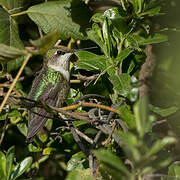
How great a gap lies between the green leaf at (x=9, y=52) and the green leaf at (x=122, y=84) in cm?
78

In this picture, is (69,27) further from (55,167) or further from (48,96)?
(55,167)

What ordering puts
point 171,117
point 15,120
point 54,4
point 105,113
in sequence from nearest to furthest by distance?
point 105,113, point 171,117, point 54,4, point 15,120

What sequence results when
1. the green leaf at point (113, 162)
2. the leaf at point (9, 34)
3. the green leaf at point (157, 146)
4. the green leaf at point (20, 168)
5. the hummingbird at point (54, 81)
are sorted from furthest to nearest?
the hummingbird at point (54, 81) → the leaf at point (9, 34) → the green leaf at point (20, 168) → the green leaf at point (113, 162) → the green leaf at point (157, 146)

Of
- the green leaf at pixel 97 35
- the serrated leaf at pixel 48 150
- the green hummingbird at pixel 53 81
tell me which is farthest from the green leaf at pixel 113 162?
the green hummingbird at pixel 53 81

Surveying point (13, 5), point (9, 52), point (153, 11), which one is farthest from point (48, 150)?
point (9, 52)

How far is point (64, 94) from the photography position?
342 cm

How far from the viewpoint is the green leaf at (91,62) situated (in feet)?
7.59

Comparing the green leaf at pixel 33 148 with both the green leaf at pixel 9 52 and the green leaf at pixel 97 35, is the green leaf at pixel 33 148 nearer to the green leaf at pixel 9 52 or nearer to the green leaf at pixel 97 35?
the green leaf at pixel 97 35

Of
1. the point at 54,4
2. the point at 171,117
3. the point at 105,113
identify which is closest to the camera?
the point at 105,113

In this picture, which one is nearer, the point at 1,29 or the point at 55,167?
the point at 1,29

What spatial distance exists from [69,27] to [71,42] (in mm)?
665

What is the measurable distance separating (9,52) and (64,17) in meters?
1.37

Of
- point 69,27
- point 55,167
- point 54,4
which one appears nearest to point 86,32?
point 69,27

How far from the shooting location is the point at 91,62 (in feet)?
7.67
